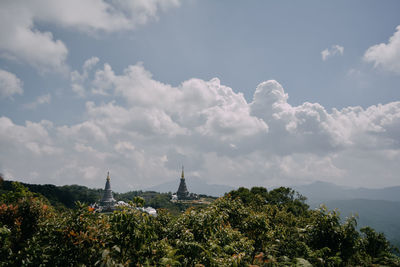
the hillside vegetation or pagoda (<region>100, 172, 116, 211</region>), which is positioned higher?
the hillside vegetation

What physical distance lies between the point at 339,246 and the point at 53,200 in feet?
409

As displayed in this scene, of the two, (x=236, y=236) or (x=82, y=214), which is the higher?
(x=82, y=214)

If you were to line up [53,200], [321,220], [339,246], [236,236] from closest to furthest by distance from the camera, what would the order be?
[339,246]
[321,220]
[236,236]
[53,200]

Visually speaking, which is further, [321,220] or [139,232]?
[321,220]

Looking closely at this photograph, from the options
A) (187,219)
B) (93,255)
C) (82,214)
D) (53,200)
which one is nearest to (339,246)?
(187,219)

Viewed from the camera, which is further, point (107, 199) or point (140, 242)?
point (107, 199)

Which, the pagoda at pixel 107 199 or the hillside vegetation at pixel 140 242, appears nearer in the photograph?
the hillside vegetation at pixel 140 242

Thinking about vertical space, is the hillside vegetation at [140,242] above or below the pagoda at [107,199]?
above

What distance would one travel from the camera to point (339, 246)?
10516 mm

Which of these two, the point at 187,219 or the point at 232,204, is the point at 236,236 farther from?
the point at 232,204

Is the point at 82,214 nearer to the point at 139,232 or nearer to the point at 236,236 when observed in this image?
the point at 139,232

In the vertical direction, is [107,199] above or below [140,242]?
below

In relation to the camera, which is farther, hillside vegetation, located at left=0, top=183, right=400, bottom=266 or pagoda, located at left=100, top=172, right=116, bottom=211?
pagoda, located at left=100, top=172, right=116, bottom=211

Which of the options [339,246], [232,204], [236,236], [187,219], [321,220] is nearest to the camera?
[339,246]
